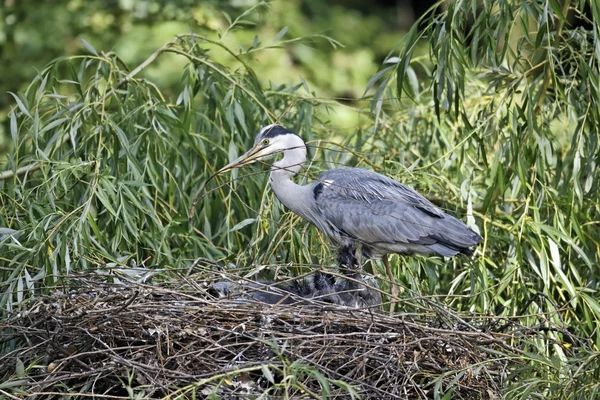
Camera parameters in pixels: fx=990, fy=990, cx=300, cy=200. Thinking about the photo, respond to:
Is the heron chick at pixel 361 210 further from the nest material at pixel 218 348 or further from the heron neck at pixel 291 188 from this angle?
the nest material at pixel 218 348

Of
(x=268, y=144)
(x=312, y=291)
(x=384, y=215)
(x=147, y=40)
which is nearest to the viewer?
(x=312, y=291)

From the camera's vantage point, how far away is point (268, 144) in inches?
202

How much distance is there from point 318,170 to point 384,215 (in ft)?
2.47

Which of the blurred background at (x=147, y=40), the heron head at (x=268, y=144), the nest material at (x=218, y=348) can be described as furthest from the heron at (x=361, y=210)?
the blurred background at (x=147, y=40)

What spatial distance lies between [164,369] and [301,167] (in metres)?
1.81

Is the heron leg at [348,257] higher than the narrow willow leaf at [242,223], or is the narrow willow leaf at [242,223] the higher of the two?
the narrow willow leaf at [242,223]

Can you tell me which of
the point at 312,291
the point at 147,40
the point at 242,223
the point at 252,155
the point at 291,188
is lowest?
the point at 147,40

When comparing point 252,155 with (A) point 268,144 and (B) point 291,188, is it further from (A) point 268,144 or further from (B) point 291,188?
(B) point 291,188

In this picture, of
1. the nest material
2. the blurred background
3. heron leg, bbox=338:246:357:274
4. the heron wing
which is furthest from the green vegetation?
the blurred background

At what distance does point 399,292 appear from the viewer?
5.17 metres

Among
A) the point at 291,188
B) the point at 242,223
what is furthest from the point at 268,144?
the point at 242,223

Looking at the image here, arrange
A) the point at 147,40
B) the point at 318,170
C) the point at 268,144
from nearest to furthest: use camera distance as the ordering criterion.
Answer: the point at 268,144, the point at 318,170, the point at 147,40

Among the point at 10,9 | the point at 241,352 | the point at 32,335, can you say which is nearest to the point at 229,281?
the point at 241,352

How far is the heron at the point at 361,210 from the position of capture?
15.7 ft
